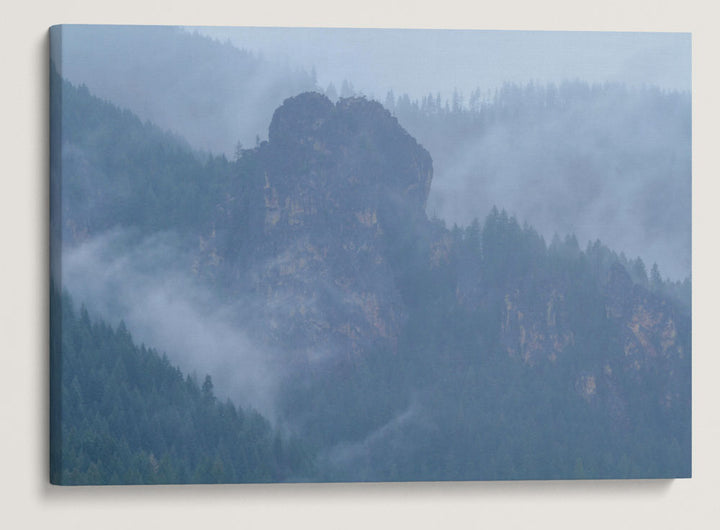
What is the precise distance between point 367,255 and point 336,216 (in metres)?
0.20

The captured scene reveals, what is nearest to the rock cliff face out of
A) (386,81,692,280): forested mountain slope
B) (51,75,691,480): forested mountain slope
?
(51,75,691,480): forested mountain slope

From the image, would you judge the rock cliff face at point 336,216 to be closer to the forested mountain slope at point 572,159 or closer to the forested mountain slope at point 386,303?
the forested mountain slope at point 386,303

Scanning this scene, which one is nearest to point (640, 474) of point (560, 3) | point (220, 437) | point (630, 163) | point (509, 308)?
point (509, 308)

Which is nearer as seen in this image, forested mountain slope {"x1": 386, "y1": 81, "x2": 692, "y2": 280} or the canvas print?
the canvas print

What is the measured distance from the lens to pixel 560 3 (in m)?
4.22

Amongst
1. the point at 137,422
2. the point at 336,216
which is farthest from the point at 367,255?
the point at 137,422

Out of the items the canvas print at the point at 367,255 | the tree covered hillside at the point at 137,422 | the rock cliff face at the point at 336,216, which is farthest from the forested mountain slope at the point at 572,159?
the tree covered hillside at the point at 137,422

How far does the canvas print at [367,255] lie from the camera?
397 centimetres

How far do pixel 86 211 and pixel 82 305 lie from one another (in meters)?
0.37

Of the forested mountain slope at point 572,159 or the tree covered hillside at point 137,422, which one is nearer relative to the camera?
the tree covered hillside at point 137,422

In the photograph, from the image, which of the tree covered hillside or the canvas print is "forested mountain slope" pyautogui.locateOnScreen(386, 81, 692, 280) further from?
the tree covered hillside

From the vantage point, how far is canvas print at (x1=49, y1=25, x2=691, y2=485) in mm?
3971

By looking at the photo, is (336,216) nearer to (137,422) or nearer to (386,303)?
(386,303)

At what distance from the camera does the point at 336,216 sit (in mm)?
4066
